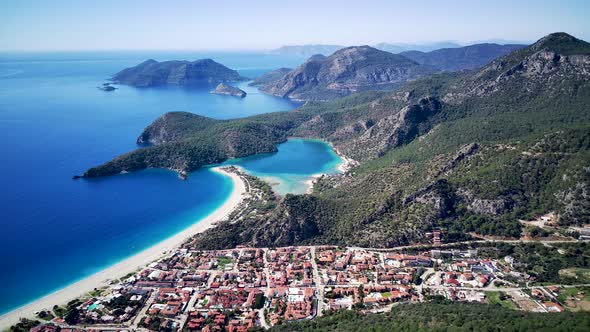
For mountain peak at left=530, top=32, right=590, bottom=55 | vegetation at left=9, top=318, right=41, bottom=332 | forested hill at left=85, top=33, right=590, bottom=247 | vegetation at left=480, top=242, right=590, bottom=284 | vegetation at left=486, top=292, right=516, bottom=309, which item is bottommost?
vegetation at left=9, top=318, right=41, bottom=332

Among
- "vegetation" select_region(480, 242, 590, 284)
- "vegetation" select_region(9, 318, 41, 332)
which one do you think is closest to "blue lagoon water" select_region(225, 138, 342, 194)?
"vegetation" select_region(480, 242, 590, 284)

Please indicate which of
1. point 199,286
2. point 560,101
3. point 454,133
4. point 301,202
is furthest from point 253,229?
point 560,101

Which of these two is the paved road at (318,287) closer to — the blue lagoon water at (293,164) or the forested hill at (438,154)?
the forested hill at (438,154)

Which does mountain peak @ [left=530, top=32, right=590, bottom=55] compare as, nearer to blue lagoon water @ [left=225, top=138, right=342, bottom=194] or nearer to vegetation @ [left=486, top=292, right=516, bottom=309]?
blue lagoon water @ [left=225, top=138, right=342, bottom=194]

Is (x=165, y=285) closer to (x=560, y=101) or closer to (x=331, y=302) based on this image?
(x=331, y=302)

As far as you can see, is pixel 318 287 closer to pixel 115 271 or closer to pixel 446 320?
pixel 446 320

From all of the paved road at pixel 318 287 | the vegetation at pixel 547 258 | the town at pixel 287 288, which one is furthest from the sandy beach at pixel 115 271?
the vegetation at pixel 547 258
